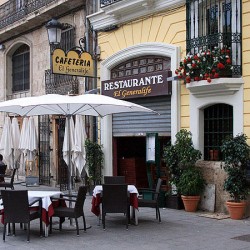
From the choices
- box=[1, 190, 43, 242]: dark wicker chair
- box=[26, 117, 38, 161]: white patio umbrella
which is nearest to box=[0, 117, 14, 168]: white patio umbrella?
box=[26, 117, 38, 161]: white patio umbrella

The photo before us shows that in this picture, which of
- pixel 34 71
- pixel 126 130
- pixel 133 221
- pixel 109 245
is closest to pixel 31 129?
pixel 34 71

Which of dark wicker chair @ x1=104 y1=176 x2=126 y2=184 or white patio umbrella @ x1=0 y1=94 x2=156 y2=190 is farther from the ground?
white patio umbrella @ x1=0 y1=94 x2=156 y2=190

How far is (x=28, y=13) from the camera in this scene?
18250 millimetres

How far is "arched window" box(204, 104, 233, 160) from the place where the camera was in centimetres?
1098

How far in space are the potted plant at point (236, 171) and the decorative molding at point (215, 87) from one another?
111 centimetres

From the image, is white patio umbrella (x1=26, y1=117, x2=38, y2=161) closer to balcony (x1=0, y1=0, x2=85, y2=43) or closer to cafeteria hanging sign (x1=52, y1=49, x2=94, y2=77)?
balcony (x1=0, y1=0, x2=85, y2=43)

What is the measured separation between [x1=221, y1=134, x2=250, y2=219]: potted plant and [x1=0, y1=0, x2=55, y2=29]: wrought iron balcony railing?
32.4 ft

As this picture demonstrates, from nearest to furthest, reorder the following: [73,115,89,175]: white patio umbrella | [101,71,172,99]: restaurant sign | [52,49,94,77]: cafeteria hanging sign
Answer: [101,71,172,99]: restaurant sign < [52,49,94,77]: cafeteria hanging sign < [73,115,89,175]: white patio umbrella

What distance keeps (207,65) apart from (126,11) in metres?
3.93

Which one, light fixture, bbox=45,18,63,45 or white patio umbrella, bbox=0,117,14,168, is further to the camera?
white patio umbrella, bbox=0,117,14,168

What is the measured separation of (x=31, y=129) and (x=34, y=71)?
2872mm

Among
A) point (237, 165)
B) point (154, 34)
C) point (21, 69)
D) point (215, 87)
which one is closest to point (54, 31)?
point (154, 34)

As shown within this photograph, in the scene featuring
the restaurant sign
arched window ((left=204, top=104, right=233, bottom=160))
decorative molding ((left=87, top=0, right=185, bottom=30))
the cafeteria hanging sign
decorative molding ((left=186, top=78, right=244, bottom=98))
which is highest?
decorative molding ((left=87, top=0, right=185, bottom=30))

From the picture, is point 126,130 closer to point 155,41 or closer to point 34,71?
point 155,41
